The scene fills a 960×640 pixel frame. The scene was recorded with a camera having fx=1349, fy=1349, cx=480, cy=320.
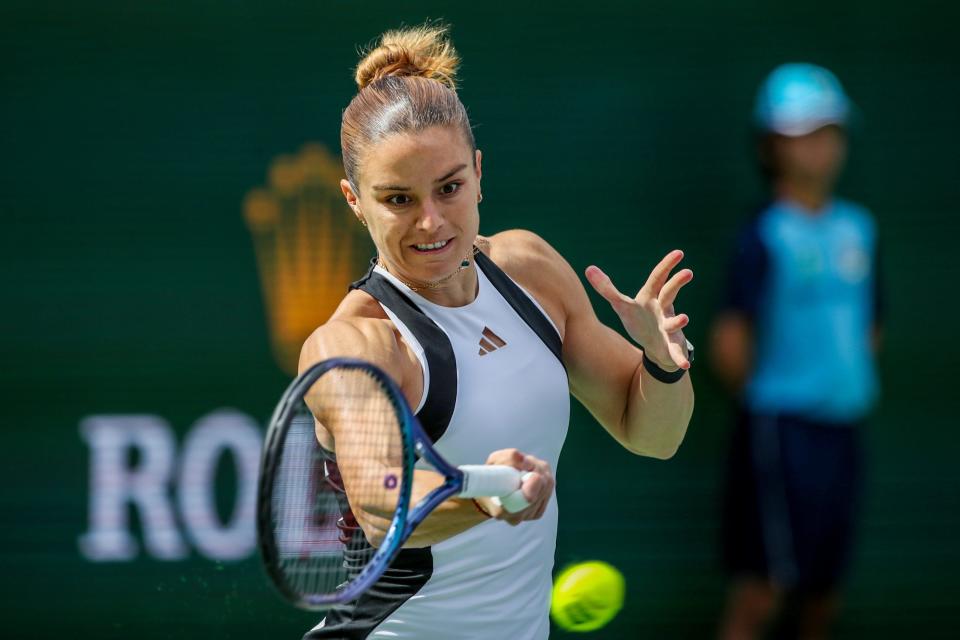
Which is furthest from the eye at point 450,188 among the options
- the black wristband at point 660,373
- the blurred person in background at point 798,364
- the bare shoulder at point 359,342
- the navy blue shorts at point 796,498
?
the navy blue shorts at point 796,498

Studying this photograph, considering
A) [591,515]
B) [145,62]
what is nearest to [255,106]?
[145,62]

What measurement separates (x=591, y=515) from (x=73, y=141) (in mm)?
1951

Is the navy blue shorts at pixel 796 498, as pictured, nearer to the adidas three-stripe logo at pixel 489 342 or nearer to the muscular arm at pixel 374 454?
the adidas three-stripe logo at pixel 489 342

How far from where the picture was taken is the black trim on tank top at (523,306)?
2488 mm

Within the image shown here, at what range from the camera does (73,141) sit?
4.11m

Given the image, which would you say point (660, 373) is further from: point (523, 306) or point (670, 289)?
point (523, 306)

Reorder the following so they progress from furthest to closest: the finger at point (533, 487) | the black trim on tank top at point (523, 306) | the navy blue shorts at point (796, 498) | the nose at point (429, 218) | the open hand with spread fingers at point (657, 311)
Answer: the navy blue shorts at point (796, 498), the black trim on tank top at point (523, 306), the open hand with spread fingers at point (657, 311), the nose at point (429, 218), the finger at point (533, 487)

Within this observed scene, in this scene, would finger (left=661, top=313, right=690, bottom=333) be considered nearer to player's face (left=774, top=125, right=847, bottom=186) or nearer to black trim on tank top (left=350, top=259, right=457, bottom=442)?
black trim on tank top (left=350, top=259, right=457, bottom=442)

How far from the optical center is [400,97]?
2.33 m

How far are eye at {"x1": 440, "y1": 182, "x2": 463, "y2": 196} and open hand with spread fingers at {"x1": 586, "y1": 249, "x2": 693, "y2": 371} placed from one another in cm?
27

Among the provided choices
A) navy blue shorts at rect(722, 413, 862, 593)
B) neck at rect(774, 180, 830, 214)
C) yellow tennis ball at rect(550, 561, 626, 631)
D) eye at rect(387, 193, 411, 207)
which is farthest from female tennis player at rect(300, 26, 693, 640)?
neck at rect(774, 180, 830, 214)

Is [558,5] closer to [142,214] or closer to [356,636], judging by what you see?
[142,214]

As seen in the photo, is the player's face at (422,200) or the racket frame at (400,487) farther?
the player's face at (422,200)

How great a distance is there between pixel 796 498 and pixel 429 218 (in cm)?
195
